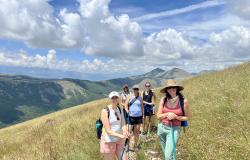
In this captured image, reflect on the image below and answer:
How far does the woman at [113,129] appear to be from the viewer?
721 centimetres

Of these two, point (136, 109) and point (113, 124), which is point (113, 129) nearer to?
point (113, 124)

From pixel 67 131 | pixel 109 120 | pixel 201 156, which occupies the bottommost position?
pixel 67 131

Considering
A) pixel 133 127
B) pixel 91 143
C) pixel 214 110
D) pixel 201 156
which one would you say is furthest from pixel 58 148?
pixel 201 156

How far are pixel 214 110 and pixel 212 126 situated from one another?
80.5 inches

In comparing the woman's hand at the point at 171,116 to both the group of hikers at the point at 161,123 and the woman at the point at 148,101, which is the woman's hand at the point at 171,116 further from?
the woman at the point at 148,101

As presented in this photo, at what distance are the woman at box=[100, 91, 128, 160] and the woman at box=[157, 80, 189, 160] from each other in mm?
839

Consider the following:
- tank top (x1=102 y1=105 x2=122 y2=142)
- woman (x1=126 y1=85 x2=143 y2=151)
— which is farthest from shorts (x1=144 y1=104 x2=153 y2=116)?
tank top (x1=102 y1=105 x2=122 y2=142)

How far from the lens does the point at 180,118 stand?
6.84m

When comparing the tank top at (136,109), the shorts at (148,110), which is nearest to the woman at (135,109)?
the tank top at (136,109)

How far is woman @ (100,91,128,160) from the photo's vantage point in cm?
721

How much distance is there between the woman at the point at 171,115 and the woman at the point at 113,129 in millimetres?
839

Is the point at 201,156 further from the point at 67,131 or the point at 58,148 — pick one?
the point at 67,131

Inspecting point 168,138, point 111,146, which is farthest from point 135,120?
point 168,138

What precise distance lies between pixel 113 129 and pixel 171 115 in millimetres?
1247
